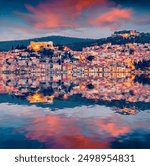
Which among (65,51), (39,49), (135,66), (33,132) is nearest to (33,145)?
(33,132)

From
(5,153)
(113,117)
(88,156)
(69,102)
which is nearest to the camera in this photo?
(88,156)

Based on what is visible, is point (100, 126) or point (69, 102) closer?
point (100, 126)

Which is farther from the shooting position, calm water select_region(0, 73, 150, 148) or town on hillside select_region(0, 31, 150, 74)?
town on hillside select_region(0, 31, 150, 74)

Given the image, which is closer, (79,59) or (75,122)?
(75,122)

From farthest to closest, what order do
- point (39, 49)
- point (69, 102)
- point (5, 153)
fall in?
point (39, 49)
point (69, 102)
point (5, 153)

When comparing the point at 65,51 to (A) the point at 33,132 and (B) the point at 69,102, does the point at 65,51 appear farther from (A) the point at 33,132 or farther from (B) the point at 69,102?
(A) the point at 33,132

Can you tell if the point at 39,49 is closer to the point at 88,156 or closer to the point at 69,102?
the point at 69,102

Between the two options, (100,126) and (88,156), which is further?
(100,126)

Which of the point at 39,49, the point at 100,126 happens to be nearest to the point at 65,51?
the point at 39,49

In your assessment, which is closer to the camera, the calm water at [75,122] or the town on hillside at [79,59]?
the calm water at [75,122]
